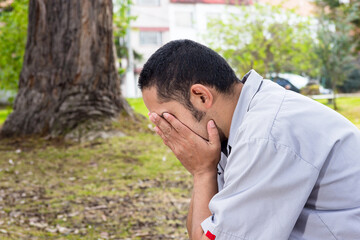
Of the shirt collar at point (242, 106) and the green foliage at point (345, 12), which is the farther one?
the green foliage at point (345, 12)

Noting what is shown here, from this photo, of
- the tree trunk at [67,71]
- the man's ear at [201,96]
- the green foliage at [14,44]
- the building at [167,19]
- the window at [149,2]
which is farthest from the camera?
the window at [149,2]

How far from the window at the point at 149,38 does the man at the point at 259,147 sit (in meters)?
32.9

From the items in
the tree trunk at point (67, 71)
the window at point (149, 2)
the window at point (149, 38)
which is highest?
the window at point (149, 2)

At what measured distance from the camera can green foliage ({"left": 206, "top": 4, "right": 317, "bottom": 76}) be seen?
19125 mm

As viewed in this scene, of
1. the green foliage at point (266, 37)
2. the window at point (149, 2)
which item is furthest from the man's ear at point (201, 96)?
the window at point (149, 2)

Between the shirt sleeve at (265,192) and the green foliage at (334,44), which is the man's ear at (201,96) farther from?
the green foliage at (334,44)

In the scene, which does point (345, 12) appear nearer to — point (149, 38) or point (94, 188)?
point (94, 188)

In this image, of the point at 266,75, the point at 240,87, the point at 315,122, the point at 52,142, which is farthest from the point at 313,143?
the point at 266,75

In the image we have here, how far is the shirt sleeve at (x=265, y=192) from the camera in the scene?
1.61 m

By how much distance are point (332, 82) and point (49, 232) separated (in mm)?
12907

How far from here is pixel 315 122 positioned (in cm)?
173

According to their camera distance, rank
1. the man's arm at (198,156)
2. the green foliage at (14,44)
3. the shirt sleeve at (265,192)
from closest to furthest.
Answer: the shirt sleeve at (265,192) < the man's arm at (198,156) < the green foliage at (14,44)

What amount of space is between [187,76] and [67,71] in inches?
200

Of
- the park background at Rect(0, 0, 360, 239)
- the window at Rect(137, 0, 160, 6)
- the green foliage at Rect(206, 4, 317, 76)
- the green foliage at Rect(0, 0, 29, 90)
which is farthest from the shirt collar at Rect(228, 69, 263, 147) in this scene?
the window at Rect(137, 0, 160, 6)
